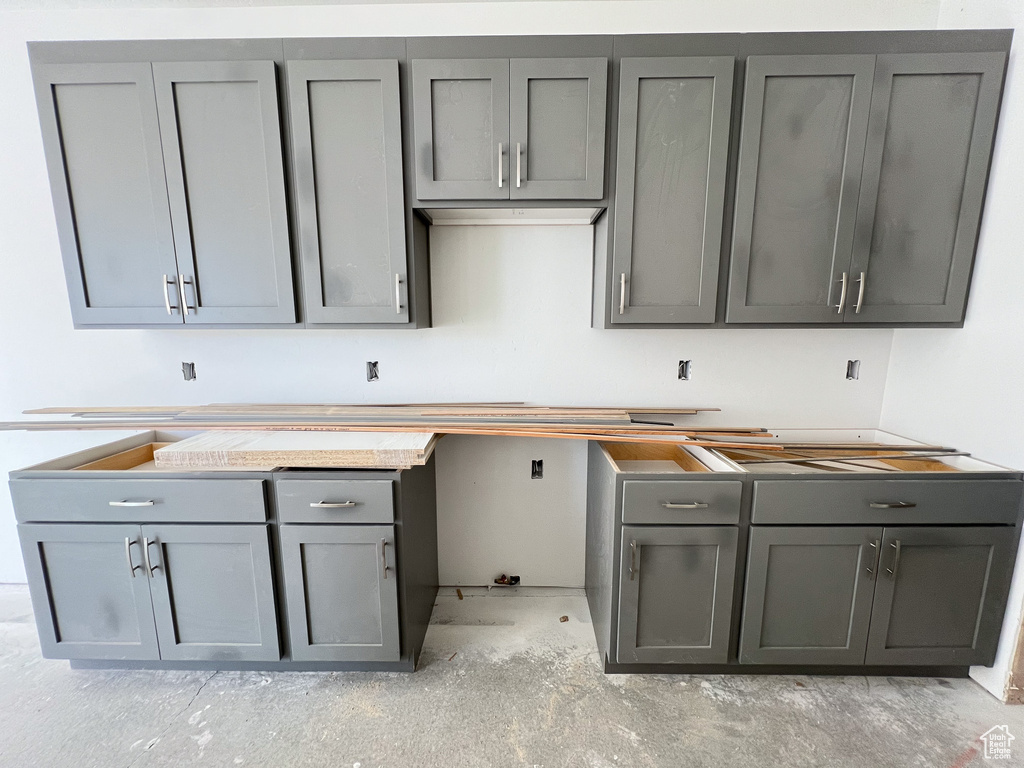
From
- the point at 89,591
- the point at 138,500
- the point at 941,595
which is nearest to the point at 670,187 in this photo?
the point at 941,595

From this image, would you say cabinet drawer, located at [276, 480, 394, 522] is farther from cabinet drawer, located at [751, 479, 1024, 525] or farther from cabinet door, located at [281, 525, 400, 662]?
cabinet drawer, located at [751, 479, 1024, 525]

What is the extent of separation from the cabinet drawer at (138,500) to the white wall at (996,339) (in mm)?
2795

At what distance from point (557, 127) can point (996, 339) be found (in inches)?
72.2

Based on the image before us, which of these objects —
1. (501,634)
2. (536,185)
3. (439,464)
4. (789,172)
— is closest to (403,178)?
(536,185)

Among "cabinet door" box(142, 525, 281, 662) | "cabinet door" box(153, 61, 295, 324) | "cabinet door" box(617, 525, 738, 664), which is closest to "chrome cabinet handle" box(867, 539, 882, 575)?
"cabinet door" box(617, 525, 738, 664)

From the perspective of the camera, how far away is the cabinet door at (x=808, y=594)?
1.62 meters

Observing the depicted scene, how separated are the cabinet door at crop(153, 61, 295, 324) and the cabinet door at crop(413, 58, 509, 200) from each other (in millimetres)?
574

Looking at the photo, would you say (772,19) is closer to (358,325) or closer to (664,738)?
(358,325)

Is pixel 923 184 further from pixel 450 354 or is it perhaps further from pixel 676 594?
pixel 450 354

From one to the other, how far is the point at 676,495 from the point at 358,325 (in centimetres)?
145

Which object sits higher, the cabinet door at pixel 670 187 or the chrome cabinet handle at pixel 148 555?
the cabinet door at pixel 670 187

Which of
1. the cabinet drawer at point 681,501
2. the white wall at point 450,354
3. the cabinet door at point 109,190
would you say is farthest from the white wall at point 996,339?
the cabinet door at point 109,190

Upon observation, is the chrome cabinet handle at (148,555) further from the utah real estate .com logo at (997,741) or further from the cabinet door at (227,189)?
the utah real estate .com logo at (997,741)

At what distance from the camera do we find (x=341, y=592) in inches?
65.7
